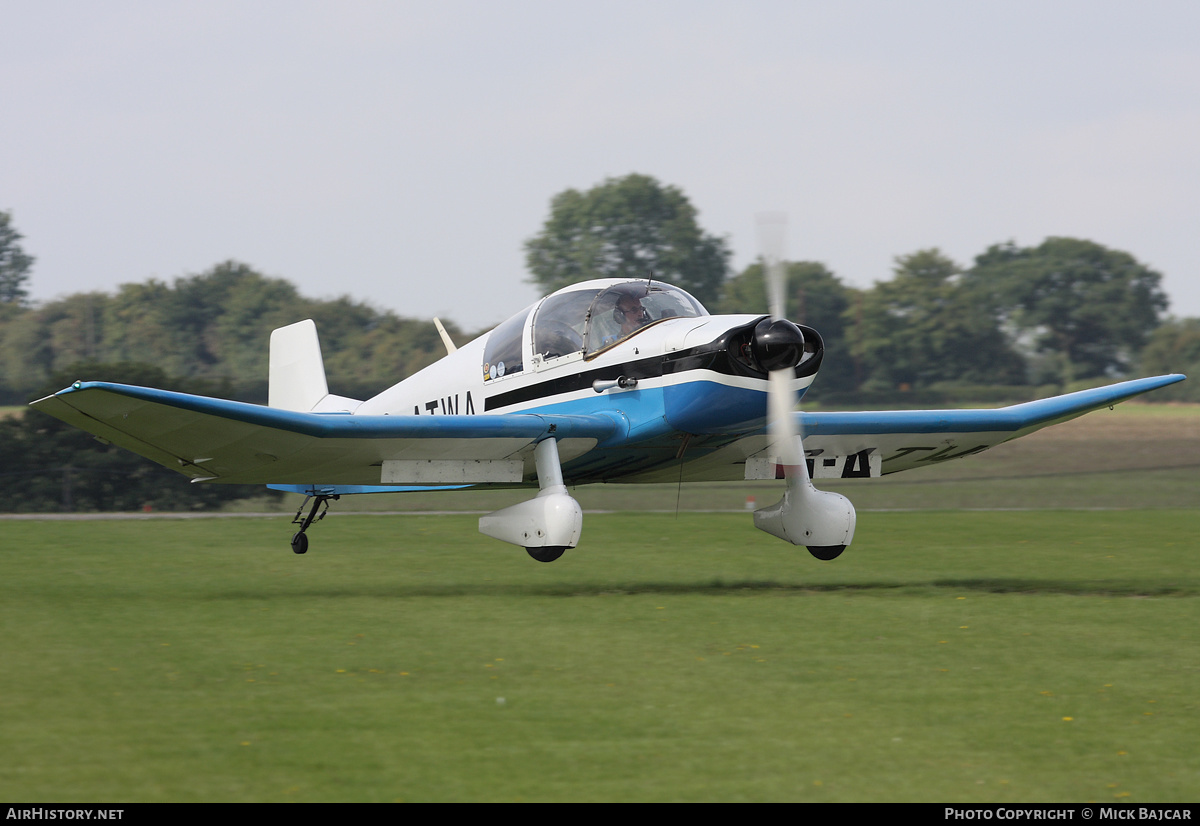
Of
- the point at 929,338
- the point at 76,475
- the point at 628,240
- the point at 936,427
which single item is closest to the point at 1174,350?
the point at 929,338

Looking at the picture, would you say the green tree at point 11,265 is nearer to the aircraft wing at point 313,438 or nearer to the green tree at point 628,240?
the green tree at point 628,240

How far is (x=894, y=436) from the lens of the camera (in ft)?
50.3

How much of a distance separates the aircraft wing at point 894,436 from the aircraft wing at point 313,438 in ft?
7.70

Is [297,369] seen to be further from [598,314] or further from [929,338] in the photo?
[929,338]

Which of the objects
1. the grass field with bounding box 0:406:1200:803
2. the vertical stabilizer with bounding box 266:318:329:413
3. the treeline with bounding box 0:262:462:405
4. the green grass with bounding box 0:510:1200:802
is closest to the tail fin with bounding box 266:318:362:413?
the vertical stabilizer with bounding box 266:318:329:413

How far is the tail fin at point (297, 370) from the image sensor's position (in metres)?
18.4

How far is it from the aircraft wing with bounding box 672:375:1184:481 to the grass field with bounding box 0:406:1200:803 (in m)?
1.21

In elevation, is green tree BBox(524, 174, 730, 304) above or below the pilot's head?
above

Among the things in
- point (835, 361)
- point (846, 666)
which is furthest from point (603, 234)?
point (846, 666)

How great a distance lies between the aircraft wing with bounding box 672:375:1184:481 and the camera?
14812 millimetres

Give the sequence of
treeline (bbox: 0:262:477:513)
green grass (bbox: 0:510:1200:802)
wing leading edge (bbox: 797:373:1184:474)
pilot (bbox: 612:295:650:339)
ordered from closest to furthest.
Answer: green grass (bbox: 0:510:1200:802)
pilot (bbox: 612:295:650:339)
wing leading edge (bbox: 797:373:1184:474)
treeline (bbox: 0:262:477:513)

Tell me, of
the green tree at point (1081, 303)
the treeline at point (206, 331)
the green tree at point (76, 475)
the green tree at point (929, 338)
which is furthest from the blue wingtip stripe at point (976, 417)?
the green tree at point (1081, 303)

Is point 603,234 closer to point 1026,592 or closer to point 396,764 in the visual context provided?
point 1026,592

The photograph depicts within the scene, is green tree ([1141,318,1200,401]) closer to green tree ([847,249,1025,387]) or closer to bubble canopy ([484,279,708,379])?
green tree ([847,249,1025,387])
